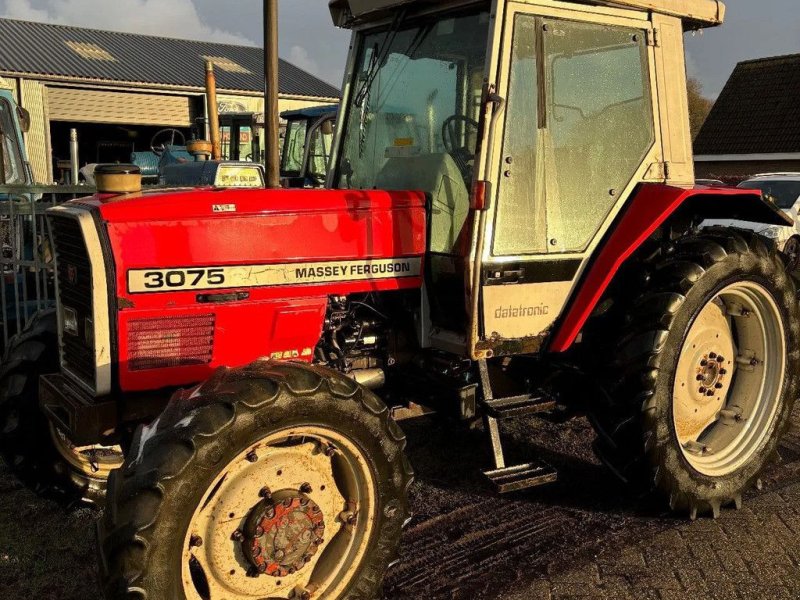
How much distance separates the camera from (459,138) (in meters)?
3.64

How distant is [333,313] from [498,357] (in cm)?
89

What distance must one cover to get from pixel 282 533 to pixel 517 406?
4.51ft

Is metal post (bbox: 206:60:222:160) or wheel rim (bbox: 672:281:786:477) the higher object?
metal post (bbox: 206:60:222:160)

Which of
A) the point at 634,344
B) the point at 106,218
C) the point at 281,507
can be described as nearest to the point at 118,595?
the point at 281,507

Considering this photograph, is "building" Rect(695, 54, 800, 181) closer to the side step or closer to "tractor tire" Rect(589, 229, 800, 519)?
"tractor tire" Rect(589, 229, 800, 519)

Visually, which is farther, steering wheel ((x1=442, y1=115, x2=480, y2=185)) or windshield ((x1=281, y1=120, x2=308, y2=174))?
windshield ((x1=281, y1=120, x2=308, y2=174))

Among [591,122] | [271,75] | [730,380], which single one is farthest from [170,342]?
[271,75]

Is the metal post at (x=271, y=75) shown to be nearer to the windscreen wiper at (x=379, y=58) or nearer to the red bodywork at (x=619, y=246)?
the windscreen wiper at (x=379, y=58)

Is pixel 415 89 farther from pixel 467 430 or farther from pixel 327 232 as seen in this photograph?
pixel 467 430

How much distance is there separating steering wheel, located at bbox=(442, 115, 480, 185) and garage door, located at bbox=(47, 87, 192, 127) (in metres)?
22.7

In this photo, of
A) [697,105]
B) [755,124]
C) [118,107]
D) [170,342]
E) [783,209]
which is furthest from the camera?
[697,105]

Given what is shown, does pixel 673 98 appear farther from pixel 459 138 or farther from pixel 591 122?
pixel 459 138

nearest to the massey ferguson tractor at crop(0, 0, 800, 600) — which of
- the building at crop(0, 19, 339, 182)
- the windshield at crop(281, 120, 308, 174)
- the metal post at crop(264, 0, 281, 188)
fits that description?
the metal post at crop(264, 0, 281, 188)

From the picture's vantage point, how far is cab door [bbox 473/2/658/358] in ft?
11.5
